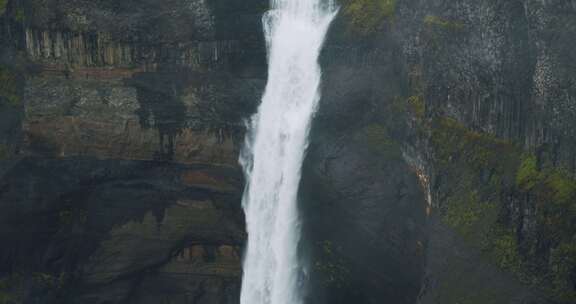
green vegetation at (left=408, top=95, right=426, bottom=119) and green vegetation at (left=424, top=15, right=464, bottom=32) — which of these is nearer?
green vegetation at (left=424, top=15, right=464, bottom=32)

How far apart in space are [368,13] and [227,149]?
6589 millimetres

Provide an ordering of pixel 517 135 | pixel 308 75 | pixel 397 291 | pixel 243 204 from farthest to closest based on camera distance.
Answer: pixel 243 204 → pixel 308 75 → pixel 397 291 → pixel 517 135

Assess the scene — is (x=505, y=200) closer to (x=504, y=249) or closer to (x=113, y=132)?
(x=504, y=249)

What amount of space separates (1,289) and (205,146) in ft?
26.6

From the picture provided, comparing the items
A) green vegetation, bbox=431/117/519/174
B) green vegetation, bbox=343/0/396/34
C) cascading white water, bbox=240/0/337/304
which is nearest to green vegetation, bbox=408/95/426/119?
green vegetation, bbox=431/117/519/174

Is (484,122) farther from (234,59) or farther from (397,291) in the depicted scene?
A: (234,59)

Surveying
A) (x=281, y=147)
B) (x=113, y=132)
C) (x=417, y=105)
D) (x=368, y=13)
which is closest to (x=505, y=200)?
→ (x=417, y=105)

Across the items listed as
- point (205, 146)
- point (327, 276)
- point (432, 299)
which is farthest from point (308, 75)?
point (432, 299)

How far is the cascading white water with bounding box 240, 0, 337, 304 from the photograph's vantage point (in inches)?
1013

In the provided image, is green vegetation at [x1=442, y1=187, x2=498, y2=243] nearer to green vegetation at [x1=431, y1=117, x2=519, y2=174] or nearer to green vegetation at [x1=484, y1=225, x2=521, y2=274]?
green vegetation at [x1=484, y1=225, x2=521, y2=274]

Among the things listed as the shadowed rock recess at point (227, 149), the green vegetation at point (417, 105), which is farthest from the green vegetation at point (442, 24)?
the green vegetation at point (417, 105)

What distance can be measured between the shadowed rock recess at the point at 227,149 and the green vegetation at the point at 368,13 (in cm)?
4

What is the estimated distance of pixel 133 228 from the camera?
90.5ft

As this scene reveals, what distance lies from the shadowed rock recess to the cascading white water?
1.57ft
